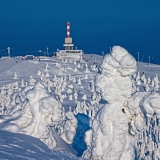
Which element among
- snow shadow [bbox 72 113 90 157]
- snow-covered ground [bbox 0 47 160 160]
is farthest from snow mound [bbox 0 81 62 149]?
snow shadow [bbox 72 113 90 157]

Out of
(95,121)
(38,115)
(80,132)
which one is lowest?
(80,132)

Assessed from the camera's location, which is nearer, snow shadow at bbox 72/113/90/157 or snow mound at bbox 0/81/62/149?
snow mound at bbox 0/81/62/149

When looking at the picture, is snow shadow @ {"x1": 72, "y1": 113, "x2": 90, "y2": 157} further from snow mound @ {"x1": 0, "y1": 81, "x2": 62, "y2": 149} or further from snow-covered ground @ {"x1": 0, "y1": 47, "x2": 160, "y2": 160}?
snow mound @ {"x1": 0, "y1": 81, "x2": 62, "y2": 149}

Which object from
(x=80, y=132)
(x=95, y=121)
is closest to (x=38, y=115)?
(x=95, y=121)

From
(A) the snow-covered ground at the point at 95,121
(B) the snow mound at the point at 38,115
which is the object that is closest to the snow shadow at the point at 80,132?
(A) the snow-covered ground at the point at 95,121

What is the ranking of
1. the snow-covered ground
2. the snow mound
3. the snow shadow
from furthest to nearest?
the snow shadow → the snow mound → the snow-covered ground

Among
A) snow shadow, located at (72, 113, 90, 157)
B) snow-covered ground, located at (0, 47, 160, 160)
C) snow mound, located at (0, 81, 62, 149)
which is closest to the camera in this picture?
snow-covered ground, located at (0, 47, 160, 160)

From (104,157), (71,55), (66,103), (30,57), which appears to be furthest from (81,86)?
(104,157)

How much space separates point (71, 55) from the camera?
52281mm

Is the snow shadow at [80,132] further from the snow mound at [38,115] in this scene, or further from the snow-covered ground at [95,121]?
the snow mound at [38,115]

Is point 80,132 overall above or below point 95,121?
below

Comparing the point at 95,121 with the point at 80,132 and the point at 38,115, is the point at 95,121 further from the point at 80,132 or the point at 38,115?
the point at 80,132

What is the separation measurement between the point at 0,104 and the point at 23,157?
767 inches

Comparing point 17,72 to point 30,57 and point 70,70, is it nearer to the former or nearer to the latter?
point 70,70
